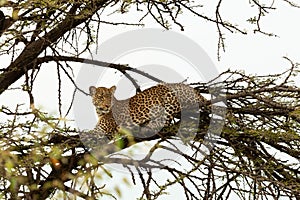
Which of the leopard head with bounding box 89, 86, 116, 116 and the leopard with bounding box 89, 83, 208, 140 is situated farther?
the leopard head with bounding box 89, 86, 116, 116

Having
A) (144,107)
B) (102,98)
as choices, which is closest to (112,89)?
(102,98)

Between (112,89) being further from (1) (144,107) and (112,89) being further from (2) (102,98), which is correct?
(1) (144,107)

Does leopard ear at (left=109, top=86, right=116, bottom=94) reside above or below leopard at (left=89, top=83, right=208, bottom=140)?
above

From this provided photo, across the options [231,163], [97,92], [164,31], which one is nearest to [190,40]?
[164,31]

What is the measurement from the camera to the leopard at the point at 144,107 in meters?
3.85

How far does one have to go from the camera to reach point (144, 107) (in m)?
3.94

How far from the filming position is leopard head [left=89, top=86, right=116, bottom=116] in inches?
162

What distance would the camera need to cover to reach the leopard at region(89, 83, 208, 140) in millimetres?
3848

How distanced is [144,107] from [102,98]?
0.35 meters

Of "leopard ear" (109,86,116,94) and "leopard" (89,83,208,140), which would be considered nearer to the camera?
"leopard" (89,83,208,140)

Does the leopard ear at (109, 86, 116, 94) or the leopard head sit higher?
the leopard ear at (109, 86, 116, 94)

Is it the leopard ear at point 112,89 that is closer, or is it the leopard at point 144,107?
the leopard at point 144,107

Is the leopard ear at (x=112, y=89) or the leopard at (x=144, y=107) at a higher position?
the leopard ear at (x=112, y=89)

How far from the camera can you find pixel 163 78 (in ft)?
14.4
